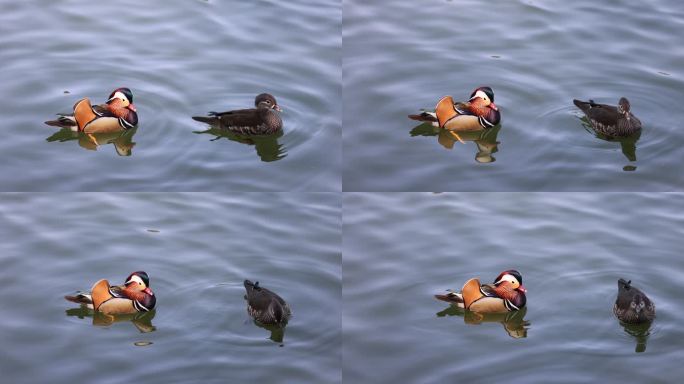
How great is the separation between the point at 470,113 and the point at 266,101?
2151 mm

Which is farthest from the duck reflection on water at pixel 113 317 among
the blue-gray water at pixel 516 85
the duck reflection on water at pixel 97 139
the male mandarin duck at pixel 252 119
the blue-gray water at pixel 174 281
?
the blue-gray water at pixel 516 85

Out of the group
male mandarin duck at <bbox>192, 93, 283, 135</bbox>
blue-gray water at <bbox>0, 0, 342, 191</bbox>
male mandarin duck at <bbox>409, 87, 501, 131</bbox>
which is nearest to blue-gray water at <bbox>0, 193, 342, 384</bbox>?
blue-gray water at <bbox>0, 0, 342, 191</bbox>

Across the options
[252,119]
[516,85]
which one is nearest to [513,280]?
[516,85]

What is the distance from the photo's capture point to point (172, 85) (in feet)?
48.3

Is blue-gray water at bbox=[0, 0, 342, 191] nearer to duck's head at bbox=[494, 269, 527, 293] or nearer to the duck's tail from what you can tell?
the duck's tail

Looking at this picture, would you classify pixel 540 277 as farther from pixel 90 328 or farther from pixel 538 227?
pixel 90 328

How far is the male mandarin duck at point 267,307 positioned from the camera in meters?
12.0

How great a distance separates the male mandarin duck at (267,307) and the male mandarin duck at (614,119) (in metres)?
3.96

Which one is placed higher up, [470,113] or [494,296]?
[470,113]

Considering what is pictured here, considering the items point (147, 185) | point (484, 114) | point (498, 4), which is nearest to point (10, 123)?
point (147, 185)

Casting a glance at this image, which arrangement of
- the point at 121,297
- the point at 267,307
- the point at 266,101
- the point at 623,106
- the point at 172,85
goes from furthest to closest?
the point at 172,85 < the point at 266,101 < the point at 623,106 < the point at 121,297 < the point at 267,307

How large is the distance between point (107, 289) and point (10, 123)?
262cm

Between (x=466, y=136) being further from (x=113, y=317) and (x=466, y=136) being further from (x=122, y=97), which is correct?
Answer: (x=113, y=317)

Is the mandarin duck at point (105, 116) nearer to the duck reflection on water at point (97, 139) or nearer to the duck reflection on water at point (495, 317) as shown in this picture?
the duck reflection on water at point (97, 139)
